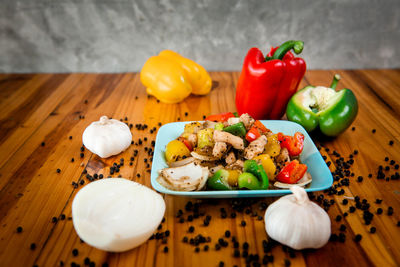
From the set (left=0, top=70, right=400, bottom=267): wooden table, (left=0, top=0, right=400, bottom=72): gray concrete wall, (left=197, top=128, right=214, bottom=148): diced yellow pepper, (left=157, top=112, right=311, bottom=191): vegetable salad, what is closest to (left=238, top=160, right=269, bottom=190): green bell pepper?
(left=157, top=112, right=311, bottom=191): vegetable salad

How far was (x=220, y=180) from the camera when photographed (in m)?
1.09

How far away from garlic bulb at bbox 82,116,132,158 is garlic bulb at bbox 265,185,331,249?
74cm

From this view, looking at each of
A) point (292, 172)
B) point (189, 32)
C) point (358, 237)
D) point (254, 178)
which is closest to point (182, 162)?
point (254, 178)

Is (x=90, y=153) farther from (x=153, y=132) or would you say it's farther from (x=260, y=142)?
(x=260, y=142)

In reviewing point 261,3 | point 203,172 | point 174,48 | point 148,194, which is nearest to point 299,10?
point 261,3

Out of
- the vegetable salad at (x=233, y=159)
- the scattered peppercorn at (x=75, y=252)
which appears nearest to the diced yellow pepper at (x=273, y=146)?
the vegetable salad at (x=233, y=159)

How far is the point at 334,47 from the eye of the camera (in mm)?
2291

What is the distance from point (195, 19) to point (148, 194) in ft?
4.92

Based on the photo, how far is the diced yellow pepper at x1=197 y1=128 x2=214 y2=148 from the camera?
125 cm

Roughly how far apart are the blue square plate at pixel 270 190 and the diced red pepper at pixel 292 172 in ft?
0.18

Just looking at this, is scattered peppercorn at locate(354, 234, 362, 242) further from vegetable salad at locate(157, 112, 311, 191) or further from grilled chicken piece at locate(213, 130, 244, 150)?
grilled chicken piece at locate(213, 130, 244, 150)

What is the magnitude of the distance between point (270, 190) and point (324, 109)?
0.71 metres

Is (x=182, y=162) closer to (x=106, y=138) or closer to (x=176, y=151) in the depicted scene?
(x=176, y=151)

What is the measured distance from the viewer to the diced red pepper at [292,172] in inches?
44.1
